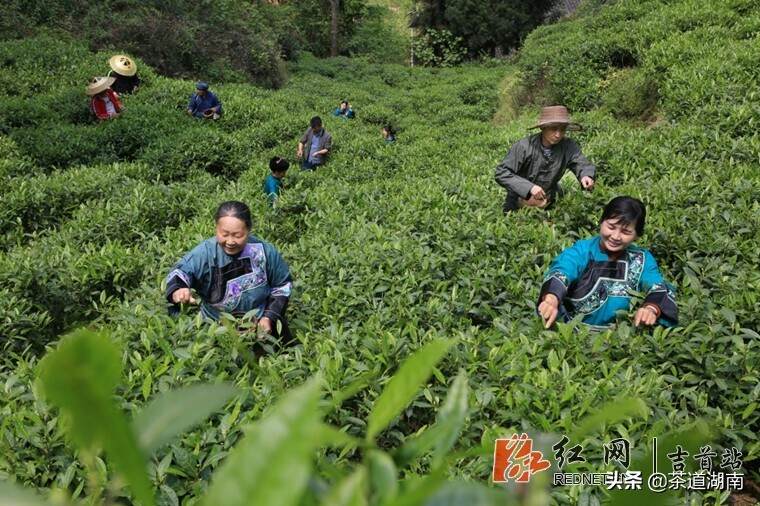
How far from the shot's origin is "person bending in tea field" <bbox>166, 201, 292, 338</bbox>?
10.3ft

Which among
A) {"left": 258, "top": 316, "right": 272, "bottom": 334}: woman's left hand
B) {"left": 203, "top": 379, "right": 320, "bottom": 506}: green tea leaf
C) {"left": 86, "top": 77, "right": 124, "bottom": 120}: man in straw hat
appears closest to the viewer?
{"left": 203, "top": 379, "right": 320, "bottom": 506}: green tea leaf

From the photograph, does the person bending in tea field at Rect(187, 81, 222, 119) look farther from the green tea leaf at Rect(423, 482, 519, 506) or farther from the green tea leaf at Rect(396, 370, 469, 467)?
the green tea leaf at Rect(423, 482, 519, 506)

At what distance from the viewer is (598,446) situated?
214cm

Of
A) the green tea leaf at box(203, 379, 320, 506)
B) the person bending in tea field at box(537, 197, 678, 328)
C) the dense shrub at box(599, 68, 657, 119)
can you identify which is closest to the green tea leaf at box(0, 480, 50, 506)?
the green tea leaf at box(203, 379, 320, 506)

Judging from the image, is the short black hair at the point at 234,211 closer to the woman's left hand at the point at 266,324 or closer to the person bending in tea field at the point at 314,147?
the woman's left hand at the point at 266,324

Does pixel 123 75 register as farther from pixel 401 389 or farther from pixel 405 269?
pixel 401 389

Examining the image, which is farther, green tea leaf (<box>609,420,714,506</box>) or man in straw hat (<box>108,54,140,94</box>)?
man in straw hat (<box>108,54,140,94</box>)

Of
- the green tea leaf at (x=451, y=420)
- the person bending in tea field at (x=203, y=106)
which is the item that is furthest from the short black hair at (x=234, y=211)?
the person bending in tea field at (x=203, y=106)

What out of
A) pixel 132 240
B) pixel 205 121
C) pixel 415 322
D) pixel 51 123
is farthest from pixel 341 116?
pixel 415 322

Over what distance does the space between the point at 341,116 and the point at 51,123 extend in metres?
6.38

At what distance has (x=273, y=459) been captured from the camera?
361 mm

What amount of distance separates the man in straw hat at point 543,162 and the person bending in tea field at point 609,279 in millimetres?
1379

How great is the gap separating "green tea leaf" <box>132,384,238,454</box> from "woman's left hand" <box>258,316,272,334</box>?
258 cm

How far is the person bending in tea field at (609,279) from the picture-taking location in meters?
2.92
